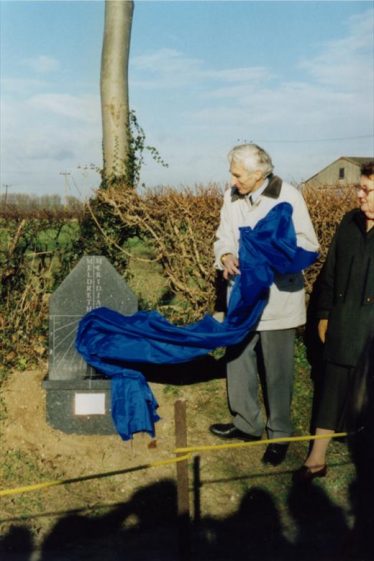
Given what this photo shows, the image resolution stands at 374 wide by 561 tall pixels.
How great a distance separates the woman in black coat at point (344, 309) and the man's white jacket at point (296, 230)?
182mm

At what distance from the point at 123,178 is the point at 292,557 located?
5029mm

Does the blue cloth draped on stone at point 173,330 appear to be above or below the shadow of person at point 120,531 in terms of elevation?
above

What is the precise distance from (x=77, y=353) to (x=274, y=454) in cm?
179

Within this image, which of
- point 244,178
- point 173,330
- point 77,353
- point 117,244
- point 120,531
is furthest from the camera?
point 117,244

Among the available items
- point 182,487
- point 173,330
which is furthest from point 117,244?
point 182,487

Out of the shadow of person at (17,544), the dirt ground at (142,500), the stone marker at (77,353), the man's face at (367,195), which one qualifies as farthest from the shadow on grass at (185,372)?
the man's face at (367,195)

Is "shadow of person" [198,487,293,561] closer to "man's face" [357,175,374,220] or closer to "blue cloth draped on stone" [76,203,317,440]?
"blue cloth draped on stone" [76,203,317,440]

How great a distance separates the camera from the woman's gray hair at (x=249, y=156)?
15.6ft

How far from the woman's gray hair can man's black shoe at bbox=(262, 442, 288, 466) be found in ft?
6.82

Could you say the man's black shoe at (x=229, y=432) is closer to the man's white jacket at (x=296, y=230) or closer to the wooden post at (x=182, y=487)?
the man's white jacket at (x=296, y=230)

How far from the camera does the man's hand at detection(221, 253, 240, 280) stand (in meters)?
4.93

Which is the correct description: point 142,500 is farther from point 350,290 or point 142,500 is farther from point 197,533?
point 350,290

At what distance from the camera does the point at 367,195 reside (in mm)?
4480

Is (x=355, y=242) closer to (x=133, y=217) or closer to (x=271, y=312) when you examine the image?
(x=271, y=312)
